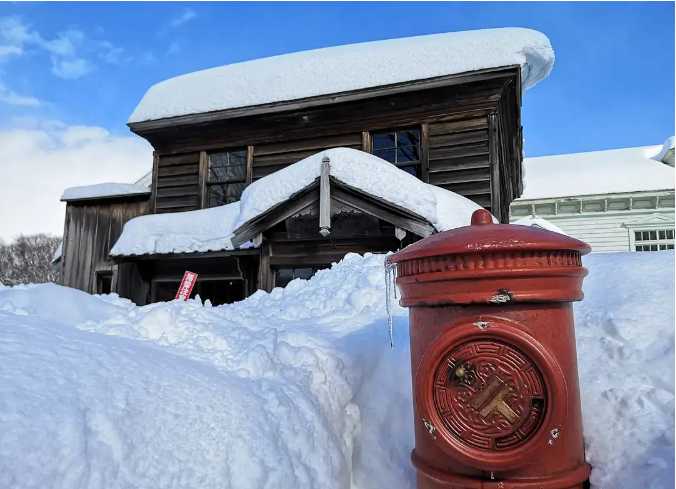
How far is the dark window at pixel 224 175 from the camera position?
387 inches

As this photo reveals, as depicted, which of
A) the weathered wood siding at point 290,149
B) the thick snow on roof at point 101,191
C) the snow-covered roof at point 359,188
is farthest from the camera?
the thick snow on roof at point 101,191

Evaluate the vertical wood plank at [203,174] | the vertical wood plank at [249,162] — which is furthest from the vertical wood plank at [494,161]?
the vertical wood plank at [203,174]

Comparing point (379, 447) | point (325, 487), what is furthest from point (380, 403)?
point (325, 487)

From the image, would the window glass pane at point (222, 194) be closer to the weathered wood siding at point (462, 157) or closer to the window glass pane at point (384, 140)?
the window glass pane at point (384, 140)

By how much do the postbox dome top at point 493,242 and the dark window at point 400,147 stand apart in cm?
649

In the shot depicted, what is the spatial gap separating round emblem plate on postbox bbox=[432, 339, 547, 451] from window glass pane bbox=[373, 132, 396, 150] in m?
7.14

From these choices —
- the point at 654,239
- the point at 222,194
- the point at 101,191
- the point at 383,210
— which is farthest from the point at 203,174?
the point at 654,239

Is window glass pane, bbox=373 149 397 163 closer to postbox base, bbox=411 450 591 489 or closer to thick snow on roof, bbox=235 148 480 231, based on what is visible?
thick snow on roof, bbox=235 148 480 231

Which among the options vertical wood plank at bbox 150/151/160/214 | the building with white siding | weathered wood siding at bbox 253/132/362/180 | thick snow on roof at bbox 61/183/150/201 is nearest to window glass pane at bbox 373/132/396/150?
weathered wood siding at bbox 253/132/362/180

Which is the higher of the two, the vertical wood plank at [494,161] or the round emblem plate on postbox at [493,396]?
the vertical wood plank at [494,161]

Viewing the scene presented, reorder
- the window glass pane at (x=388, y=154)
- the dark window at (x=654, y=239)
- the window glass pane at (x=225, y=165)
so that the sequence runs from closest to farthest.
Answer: the window glass pane at (x=388, y=154) < the window glass pane at (x=225, y=165) < the dark window at (x=654, y=239)

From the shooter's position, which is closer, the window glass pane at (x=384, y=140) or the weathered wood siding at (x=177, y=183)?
the window glass pane at (x=384, y=140)

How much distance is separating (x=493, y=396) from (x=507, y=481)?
33 cm

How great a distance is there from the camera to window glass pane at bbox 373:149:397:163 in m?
8.31
